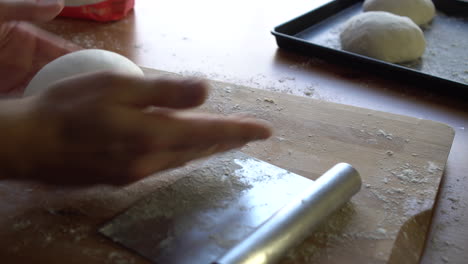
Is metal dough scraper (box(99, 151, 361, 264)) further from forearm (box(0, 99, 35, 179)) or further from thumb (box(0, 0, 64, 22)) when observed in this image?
thumb (box(0, 0, 64, 22))

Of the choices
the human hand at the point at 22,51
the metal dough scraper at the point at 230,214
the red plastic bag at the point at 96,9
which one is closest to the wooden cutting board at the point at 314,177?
the metal dough scraper at the point at 230,214

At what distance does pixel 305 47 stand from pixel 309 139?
496mm

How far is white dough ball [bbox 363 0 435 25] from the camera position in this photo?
5.26 ft

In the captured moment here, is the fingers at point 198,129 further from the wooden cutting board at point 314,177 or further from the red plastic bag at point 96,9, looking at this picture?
the red plastic bag at point 96,9

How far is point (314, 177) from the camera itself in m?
0.84

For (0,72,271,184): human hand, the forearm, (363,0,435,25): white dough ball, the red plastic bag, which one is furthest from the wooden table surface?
A: the forearm

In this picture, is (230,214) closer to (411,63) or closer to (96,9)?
(411,63)

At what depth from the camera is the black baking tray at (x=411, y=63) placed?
1.22m

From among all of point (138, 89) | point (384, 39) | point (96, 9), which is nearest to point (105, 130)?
point (138, 89)

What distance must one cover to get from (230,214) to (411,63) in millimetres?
906

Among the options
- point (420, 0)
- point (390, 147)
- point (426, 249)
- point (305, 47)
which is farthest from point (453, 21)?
point (426, 249)

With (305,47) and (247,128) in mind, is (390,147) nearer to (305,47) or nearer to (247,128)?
(247,128)

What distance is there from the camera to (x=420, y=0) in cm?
162

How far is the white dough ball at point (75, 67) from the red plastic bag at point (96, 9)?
65 centimetres
